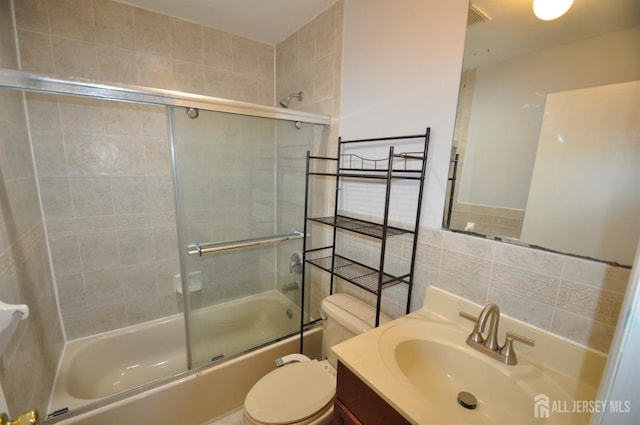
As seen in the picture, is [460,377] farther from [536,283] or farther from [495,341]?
[536,283]

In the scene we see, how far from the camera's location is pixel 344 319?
1.33 m

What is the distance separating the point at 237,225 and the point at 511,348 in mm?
1554

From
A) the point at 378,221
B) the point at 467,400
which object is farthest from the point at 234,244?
the point at 467,400

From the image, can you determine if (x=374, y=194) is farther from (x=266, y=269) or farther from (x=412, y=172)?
(x=266, y=269)

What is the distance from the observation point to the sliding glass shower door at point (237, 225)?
1.48 metres

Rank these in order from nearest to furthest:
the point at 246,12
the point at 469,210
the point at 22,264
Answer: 1. the point at 469,210
2. the point at 22,264
3. the point at 246,12

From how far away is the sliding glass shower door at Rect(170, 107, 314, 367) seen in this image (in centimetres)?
148

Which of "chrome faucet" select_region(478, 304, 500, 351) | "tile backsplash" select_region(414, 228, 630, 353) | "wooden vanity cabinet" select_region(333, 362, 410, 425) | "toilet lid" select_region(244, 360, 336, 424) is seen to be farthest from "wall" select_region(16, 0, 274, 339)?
"chrome faucet" select_region(478, 304, 500, 351)

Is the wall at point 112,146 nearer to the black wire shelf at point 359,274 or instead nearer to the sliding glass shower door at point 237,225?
the sliding glass shower door at point 237,225

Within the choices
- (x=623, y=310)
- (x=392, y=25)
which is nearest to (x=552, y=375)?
(x=623, y=310)

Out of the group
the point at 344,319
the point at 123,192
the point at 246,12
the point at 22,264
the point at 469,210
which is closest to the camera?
the point at 469,210

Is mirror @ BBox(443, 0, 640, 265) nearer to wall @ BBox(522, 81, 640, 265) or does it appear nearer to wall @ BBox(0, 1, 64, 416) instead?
wall @ BBox(522, 81, 640, 265)

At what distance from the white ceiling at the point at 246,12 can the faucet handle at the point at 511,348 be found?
192 cm

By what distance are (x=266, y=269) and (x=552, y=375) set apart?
1.62 meters
